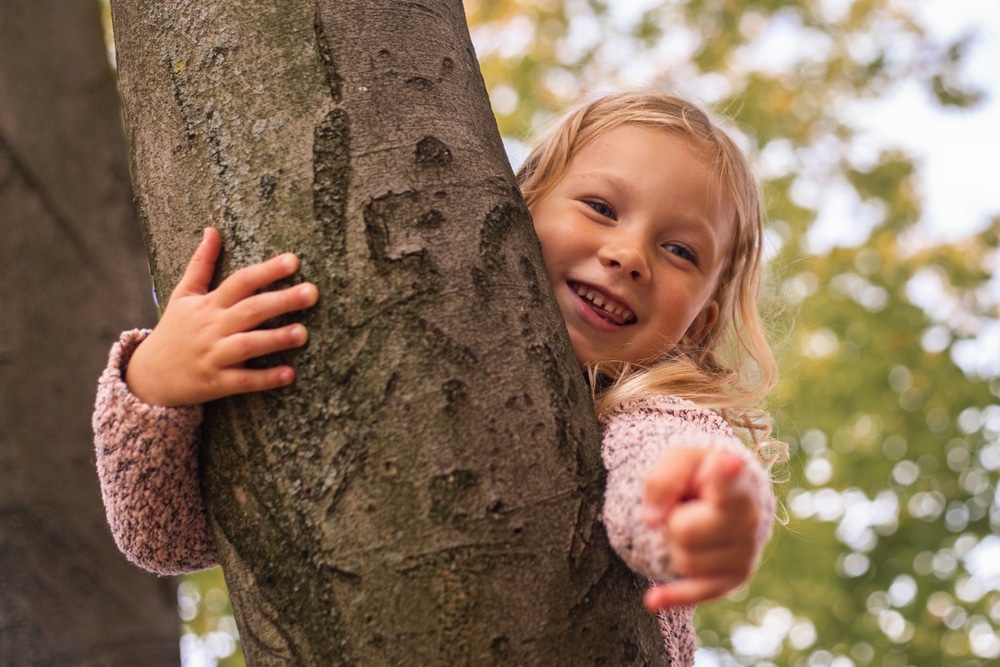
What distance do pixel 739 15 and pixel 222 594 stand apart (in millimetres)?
6630

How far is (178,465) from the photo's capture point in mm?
1409

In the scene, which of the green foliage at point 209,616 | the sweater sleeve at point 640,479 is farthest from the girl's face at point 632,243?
the green foliage at point 209,616

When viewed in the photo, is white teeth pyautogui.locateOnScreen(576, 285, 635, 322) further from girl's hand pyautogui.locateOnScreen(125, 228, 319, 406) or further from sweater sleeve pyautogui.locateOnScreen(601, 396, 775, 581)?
girl's hand pyautogui.locateOnScreen(125, 228, 319, 406)

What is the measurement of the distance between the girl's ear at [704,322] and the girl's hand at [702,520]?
1.34 m

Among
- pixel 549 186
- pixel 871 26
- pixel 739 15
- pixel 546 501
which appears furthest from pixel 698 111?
pixel 871 26

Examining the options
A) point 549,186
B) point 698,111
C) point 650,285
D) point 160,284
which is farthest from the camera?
point 698,111

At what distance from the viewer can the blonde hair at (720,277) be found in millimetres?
2008

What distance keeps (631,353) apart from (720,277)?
0.54m

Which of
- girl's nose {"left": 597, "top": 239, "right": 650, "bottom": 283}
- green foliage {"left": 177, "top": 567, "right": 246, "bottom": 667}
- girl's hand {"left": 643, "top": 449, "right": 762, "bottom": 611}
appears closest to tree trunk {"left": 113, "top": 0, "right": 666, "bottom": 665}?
girl's hand {"left": 643, "top": 449, "right": 762, "bottom": 611}

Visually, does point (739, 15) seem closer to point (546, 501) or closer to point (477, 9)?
point (477, 9)

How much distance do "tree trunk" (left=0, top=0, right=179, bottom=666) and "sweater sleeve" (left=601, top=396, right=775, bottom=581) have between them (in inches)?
78.6

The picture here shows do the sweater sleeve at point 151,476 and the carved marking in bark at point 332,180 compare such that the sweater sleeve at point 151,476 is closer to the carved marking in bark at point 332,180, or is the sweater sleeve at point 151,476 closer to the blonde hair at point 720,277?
the carved marking in bark at point 332,180

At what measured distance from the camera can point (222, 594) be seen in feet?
25.2

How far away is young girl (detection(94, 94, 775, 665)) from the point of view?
1.14m
